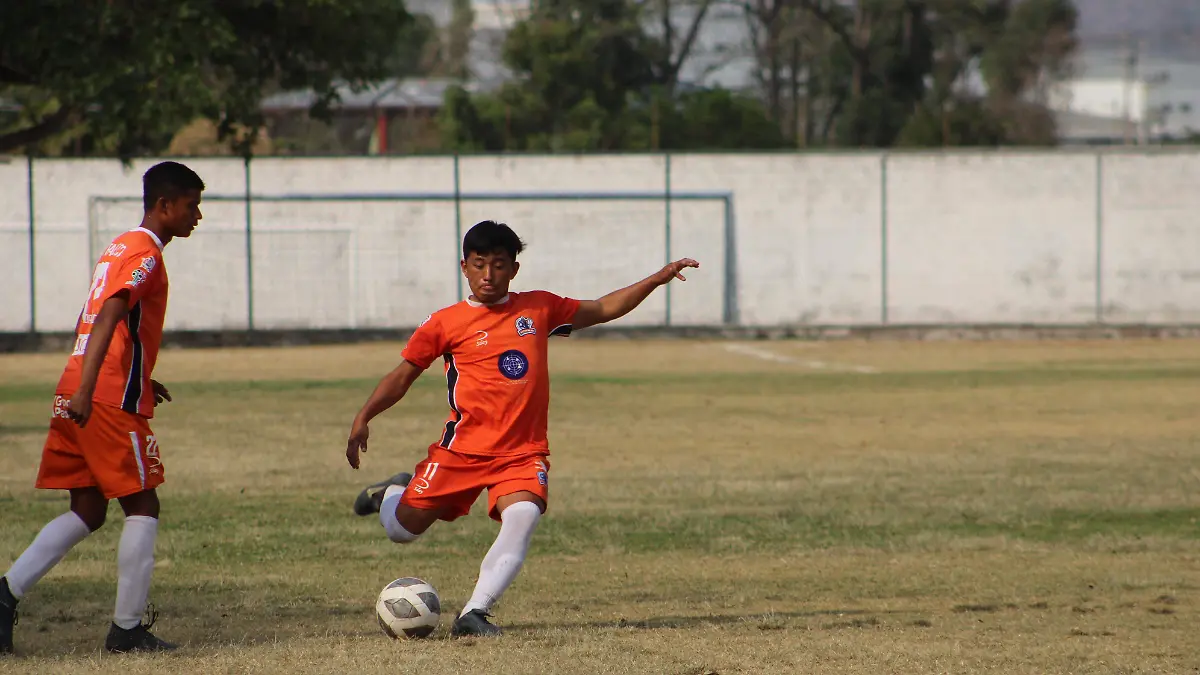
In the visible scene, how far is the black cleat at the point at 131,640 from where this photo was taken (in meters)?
6.29

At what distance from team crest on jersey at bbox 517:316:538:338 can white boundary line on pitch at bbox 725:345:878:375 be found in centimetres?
1635

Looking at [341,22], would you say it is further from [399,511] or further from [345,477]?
[399,511]

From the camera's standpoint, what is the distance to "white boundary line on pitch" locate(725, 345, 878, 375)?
934 inches

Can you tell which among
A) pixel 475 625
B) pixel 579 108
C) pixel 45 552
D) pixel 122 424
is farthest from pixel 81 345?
pixel 579 108

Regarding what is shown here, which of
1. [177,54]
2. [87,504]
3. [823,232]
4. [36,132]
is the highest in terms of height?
[177,54]

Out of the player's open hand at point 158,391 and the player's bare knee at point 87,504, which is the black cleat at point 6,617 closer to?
the player's bare knee at point 87,504

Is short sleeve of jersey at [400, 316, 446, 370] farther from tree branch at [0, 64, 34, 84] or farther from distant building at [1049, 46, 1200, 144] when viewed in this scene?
distant building at [1049, 46, 1200, 144]

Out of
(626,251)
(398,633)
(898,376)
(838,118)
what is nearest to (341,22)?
(898,376)

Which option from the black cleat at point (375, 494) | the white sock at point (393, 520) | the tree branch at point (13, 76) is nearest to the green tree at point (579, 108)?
the tree branch at point (13, 76)

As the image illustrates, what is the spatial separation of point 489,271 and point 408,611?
1346 mm

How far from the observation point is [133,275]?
20.1 ft

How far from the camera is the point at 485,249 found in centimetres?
659

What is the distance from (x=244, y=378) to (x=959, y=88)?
46.5 meters

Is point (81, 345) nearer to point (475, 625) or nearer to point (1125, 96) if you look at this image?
point (475, 625)
